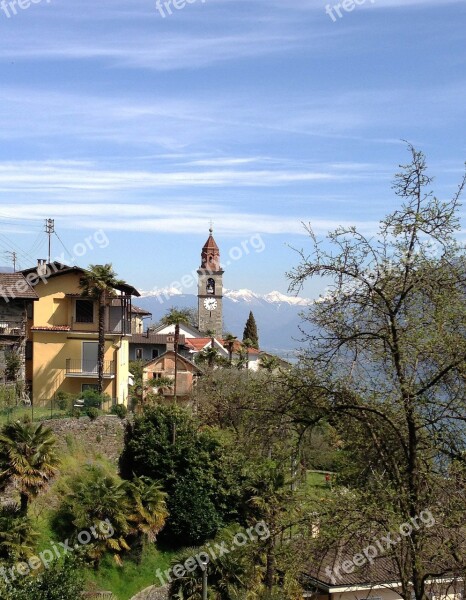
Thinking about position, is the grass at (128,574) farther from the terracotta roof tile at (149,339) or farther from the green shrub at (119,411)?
the terracotta roof tile at (149,339)

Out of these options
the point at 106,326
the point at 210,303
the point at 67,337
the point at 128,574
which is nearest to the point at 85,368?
the point at 67,337

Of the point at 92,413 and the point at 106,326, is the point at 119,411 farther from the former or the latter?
the point at 106,326

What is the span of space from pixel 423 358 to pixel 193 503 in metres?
22.4

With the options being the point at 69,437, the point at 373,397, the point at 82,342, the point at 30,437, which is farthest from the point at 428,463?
the point at 82,342

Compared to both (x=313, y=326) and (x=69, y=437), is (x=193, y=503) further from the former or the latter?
(x=313, y=326)

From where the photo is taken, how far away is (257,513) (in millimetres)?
30688

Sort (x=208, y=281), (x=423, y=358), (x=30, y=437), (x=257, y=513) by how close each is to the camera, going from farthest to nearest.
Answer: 1. (x=208, y=281)
2. (x=257, y=513)
3. (x=30, y=437)
4. (x=423, y=358)

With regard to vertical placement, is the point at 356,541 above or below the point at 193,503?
above

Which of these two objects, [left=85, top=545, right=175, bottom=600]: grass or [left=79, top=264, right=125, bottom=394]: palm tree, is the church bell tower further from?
[left=85, top=545, right=175, bottom=600]: grass

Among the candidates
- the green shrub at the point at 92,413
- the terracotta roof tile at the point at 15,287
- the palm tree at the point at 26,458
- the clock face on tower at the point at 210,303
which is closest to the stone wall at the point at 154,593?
the palm tree at the point at 26,458

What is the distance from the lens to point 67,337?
4134 cm

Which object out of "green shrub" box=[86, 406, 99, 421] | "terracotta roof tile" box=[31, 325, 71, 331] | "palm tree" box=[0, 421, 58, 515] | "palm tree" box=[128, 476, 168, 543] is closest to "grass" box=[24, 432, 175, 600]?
"palm tree" box=[128, 476, 168, 543]

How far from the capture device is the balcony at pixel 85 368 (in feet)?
134

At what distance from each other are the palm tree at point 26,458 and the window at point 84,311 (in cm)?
1659
